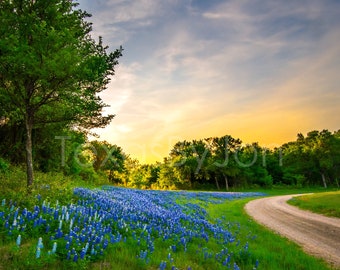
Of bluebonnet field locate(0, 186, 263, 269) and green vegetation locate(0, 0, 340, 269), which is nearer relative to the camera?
bluebonnet field locate(0, 186, 263, 269)

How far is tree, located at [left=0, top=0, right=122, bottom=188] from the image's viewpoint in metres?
12.0

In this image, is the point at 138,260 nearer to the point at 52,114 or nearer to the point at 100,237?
the point at 100,237

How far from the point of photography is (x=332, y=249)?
10641 mm

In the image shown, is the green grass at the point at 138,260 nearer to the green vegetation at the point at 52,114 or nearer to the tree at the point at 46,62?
the green vegetation at the point at 52,114

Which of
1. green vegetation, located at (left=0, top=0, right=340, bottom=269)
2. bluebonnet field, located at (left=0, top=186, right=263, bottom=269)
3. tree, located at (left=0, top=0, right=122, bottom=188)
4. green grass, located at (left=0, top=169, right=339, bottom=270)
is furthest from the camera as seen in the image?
tree, located at (left=0, top=0, right=122, bottom=188)

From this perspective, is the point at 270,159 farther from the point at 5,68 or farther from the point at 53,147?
the point at 5,68

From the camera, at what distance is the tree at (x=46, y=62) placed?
39.4 feet

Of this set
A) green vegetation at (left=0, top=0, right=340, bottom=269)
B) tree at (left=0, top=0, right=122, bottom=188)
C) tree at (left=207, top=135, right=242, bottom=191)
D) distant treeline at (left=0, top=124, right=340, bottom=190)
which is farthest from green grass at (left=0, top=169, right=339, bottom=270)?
tree at (left=207, top=135, right=242, bottom=191)

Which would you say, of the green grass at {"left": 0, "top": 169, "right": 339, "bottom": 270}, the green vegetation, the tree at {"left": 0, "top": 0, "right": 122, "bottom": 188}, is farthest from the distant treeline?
the green grass at {"left": 0, "top": 169, "right": 339, "bottom": 270}

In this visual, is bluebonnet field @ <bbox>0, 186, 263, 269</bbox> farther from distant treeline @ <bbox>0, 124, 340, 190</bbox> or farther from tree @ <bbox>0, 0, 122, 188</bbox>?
distant treeline @ <bbox>0, 124, 340, 190</bbox>

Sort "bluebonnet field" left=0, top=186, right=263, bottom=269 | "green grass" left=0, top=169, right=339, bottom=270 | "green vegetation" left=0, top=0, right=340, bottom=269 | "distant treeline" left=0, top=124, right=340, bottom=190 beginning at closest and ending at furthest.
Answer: "green grass" left=0, top=169, right=339, bottom=270, "bluebonnet field" left=0, top=186, right=263, bottom=269, "green vegetation" left=0, top=0, right=340, bottom=269, "distant treeline" left=0, top=124, right=340, bottom=190

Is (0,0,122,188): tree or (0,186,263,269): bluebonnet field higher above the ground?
(0,0,122,188): tree

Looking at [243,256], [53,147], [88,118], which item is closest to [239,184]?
[53,147]

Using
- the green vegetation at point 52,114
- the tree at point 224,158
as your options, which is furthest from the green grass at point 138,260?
the tree at point 224,158
